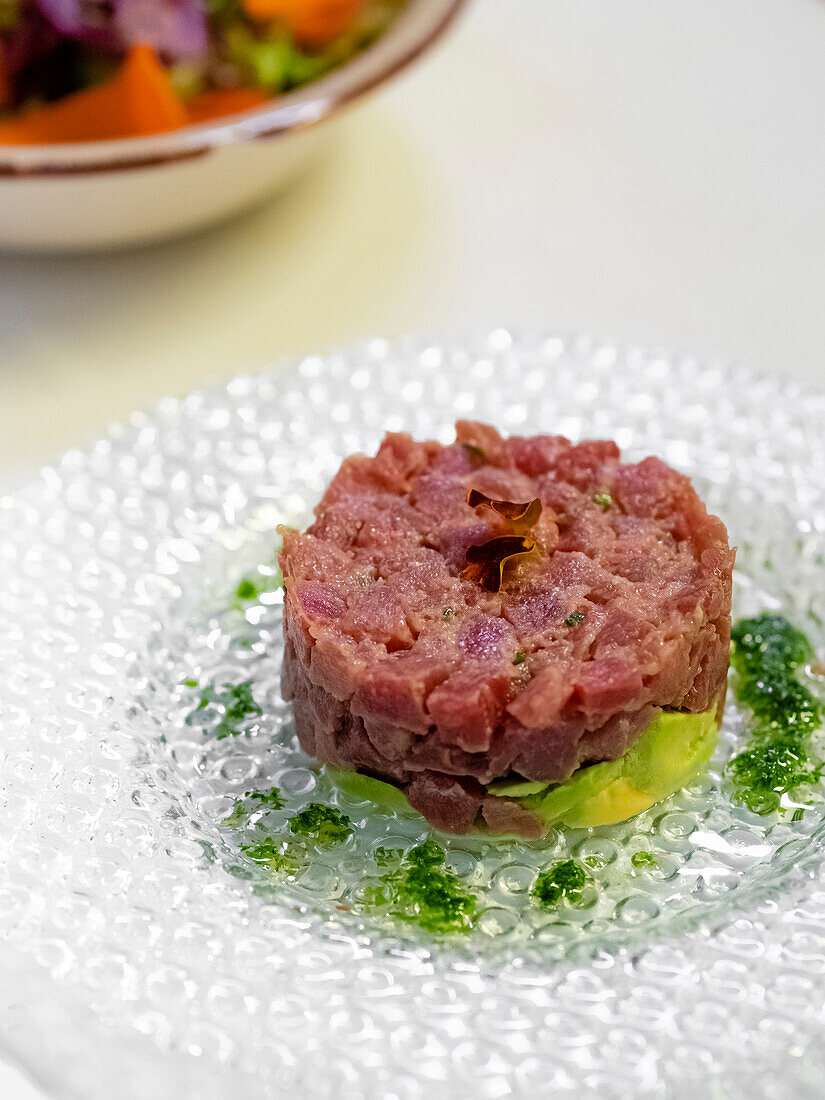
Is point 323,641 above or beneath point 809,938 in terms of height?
above

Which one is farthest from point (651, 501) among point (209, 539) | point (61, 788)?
point (61, 788)

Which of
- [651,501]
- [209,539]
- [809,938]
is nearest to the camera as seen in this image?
[809,938]

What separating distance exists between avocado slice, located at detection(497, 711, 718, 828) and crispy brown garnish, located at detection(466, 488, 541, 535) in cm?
48

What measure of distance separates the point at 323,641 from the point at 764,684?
1.03 m

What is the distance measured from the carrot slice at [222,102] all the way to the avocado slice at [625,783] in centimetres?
279

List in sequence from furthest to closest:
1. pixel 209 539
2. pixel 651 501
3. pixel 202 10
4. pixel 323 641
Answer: pixel 202 10 → pixel 209 539 → pixel 651 501 → pixel 323 641

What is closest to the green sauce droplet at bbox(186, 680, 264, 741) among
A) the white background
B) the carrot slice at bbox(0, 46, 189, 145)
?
the white background

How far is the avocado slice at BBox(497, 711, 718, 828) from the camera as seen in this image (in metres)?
2.59

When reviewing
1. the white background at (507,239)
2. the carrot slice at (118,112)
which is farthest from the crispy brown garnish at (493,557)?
the carrot slice at (118,112)

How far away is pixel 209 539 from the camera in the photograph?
10.9 feet

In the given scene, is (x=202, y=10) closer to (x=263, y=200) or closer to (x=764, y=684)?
(x=263, y=200)

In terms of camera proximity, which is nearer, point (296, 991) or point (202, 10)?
point (296, 991)

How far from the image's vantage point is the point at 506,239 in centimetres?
484

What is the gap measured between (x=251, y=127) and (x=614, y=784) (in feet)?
7.51
